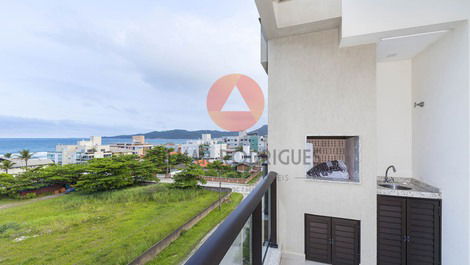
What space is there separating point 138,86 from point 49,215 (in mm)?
9509

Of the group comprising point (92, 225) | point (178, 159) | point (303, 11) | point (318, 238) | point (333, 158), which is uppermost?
point (303, 11)

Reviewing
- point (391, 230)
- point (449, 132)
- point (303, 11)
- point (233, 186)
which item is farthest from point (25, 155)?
point (449, 132)

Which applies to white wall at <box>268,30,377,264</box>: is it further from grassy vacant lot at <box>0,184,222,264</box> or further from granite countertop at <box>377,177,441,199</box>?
grassy vacant lot at <box>0,184,222,264</box>

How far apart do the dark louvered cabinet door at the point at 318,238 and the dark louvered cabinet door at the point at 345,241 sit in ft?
0.17

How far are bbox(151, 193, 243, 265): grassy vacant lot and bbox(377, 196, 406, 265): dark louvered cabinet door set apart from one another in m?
4.79

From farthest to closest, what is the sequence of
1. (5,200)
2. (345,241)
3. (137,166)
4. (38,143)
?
(137,166), (38,143), (5,200), (345,241)

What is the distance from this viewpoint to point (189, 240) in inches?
309

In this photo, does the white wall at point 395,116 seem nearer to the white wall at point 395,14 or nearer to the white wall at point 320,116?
the white wall at point 320,116

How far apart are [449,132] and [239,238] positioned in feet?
7.25

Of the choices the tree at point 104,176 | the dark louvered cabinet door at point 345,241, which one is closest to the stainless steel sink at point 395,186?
the dark louvered cabinet door at point 345,241

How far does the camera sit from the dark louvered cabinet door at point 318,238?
2.08 m

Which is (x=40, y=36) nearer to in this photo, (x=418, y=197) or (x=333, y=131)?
(x=333, y=131)

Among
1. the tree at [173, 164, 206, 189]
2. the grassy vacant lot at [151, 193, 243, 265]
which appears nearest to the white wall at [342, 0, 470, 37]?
the grassy vacant lot at [151, 193, 243, 265]

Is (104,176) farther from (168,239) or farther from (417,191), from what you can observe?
(417,191)
